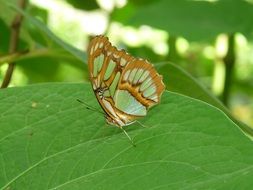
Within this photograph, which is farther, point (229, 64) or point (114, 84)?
point (229, 64)

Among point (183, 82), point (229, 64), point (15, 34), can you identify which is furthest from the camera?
point (229, 64)

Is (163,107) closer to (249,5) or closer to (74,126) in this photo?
(74,126)

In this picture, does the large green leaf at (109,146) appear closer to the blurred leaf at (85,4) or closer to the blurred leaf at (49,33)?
the blurred leaf at (49,33)

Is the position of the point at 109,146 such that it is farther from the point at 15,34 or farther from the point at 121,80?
the point at 15,34

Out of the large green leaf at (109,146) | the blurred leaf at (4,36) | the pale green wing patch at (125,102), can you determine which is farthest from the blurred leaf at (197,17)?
the large green leaf at (109,146)

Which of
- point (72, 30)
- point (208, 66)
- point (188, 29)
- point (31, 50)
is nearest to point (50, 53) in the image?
point (31, 50)

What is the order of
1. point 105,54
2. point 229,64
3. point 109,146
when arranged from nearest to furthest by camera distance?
point 109,146
point 105,54
point 229,64

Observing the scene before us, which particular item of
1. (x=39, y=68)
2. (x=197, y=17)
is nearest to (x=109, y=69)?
(x=39, y=68)
